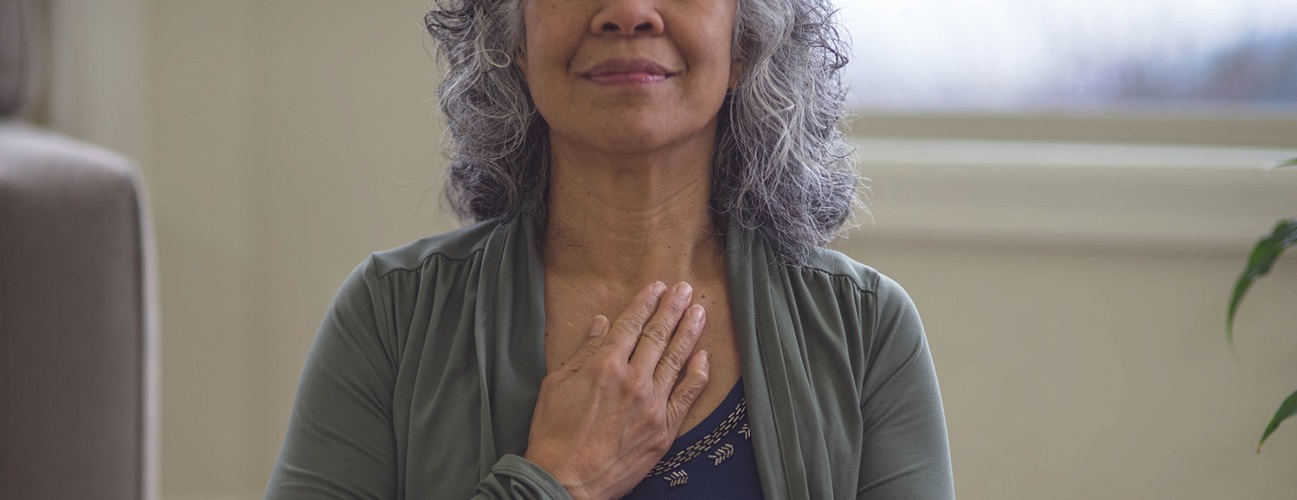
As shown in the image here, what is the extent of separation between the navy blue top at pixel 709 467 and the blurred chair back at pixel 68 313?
1.54ft

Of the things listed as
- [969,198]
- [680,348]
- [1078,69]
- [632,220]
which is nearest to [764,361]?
[680,348]

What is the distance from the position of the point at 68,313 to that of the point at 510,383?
16.6 inches

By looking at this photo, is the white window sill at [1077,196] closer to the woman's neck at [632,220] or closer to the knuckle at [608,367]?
the woman's neck at [632,220]

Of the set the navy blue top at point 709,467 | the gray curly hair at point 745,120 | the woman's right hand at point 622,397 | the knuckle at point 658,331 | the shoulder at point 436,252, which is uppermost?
the gray curly hair at point 745,120

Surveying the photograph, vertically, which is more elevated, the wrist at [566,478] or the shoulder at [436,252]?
the shoulder at [436,252]

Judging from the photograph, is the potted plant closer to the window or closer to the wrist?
the window

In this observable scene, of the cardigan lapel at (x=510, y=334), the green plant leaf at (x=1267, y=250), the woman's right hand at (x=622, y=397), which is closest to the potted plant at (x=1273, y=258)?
the green plant leaf at (x=1267, y=250)

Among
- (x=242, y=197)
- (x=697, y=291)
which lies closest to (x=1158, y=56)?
(x=697, y=291)

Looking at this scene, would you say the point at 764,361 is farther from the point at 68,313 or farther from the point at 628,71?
the point at 68,313

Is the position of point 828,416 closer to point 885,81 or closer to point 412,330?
point 412,330

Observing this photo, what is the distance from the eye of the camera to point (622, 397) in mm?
1152

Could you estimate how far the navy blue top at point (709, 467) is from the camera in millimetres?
1168

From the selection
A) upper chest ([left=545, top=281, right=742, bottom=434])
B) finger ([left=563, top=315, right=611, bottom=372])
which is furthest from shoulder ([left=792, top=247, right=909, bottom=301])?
finger ([left=563, top=315, right=611, bottom=372])

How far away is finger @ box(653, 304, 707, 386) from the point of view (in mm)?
1189
